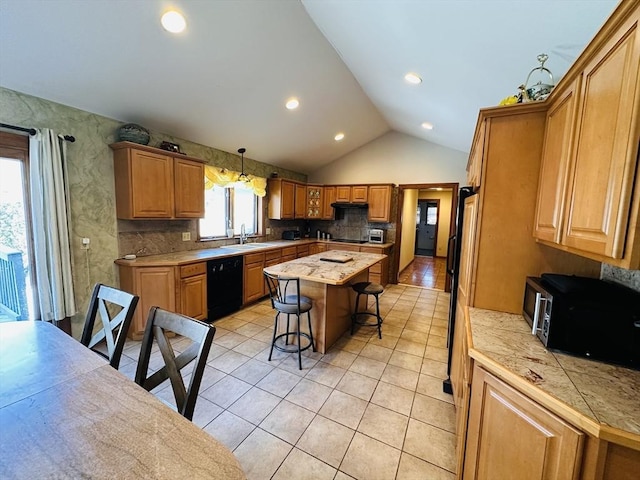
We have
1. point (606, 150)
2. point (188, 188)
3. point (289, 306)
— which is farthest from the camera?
point (188, 188)

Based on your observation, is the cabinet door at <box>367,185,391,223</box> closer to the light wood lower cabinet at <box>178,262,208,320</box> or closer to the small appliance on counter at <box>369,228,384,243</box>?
the small appliance on counter at <box>369,228,384,243</box>

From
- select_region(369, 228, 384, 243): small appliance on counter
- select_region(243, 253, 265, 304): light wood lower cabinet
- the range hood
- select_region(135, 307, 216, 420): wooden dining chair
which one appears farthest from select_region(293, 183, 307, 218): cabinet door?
select_region(135, 307, 216, 420): wooden dining chair

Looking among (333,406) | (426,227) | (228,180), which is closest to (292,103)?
(228,180)

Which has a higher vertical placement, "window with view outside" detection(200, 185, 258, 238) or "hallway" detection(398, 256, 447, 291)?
"window with view outside" detection(200, 185, 258, 238)

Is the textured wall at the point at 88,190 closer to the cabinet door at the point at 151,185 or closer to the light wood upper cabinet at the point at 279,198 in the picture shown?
the cabinet door at the point at 151,185

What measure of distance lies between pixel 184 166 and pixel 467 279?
3.41 m

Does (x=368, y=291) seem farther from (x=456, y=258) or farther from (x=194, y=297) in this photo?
(x=194, y=297)

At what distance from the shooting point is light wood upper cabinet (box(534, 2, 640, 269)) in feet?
2.71

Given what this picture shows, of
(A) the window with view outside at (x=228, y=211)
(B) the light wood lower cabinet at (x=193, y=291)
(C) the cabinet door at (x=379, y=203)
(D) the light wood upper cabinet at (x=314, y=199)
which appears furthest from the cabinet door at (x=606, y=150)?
(D) the light wood upper cabinet at (x=314, y=199)

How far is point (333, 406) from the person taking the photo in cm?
204

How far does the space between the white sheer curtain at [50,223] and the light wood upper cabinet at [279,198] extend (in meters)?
3.20

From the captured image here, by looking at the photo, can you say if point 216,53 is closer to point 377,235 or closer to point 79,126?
point 79,126

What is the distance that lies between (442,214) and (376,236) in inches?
186

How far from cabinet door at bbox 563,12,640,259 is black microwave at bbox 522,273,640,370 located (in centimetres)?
23
